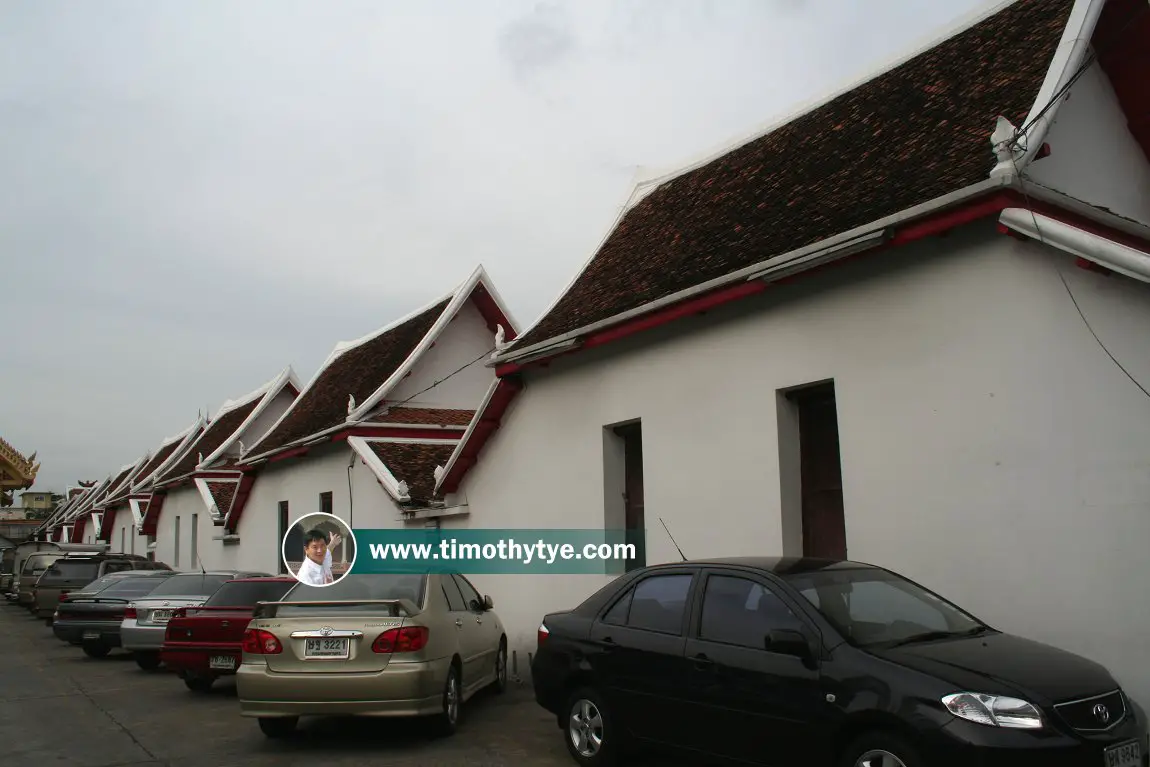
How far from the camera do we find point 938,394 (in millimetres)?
8781

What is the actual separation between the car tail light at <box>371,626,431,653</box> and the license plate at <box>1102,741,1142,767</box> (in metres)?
5.53

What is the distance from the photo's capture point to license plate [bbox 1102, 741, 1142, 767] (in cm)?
564

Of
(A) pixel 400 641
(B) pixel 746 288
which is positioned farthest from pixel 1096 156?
(A) pixel 400 641

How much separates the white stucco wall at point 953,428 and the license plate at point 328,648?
13.2 ft

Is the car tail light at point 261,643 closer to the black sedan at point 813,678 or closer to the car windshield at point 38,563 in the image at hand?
the black sedan at point 813,678

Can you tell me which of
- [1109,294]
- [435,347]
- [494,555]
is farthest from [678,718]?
[435,347]

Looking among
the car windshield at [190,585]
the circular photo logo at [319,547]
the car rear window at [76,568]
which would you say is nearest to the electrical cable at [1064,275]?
the circular photo logo at [319,547]

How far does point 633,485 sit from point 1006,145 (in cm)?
643

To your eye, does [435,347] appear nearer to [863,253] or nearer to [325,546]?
[325,546]

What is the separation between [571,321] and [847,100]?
4486 millimetres

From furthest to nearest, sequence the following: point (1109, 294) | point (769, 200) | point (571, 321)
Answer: point (571, 321)
point (769, 200)
point (1109, 294)

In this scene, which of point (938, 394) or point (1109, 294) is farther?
point (938, 394)

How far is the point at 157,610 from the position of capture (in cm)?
1534

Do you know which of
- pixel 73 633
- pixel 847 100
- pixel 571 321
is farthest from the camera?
pixel 73 633
